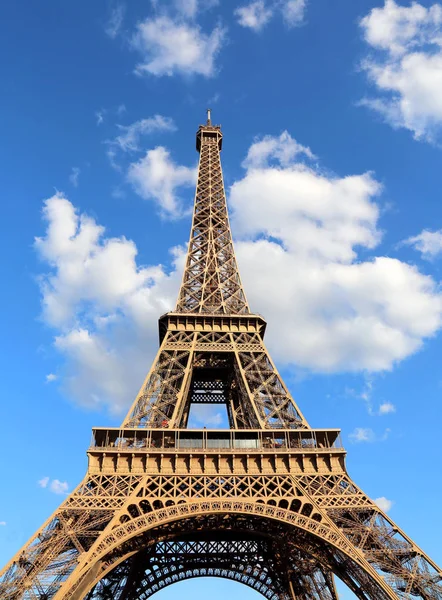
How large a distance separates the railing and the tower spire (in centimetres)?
1037

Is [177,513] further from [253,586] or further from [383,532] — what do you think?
[253,586]

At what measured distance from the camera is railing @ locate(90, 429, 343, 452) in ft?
85.9

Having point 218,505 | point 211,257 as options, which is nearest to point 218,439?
point 218,505

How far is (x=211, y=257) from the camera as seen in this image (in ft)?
130

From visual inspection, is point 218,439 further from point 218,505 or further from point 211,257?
point 211,257

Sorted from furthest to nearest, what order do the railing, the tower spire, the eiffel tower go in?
1. the tower spire
2. the railing
3. the eiffel tower

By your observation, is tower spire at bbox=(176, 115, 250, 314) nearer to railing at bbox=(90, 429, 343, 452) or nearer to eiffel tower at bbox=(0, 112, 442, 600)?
eiffel tower at bbox=(0, 112, 442, 600)

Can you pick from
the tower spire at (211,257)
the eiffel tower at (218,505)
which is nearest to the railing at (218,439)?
the eiffel tower at (218,505)

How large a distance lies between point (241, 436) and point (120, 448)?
6132mm

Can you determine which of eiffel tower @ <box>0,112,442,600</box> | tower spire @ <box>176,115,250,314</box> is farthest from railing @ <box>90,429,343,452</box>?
tower spire @ <box>176,115,250,314</box>

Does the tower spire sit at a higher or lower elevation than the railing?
higher

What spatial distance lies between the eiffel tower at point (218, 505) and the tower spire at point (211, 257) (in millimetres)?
482

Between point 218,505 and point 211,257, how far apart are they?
20.3m

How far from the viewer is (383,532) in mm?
22734
